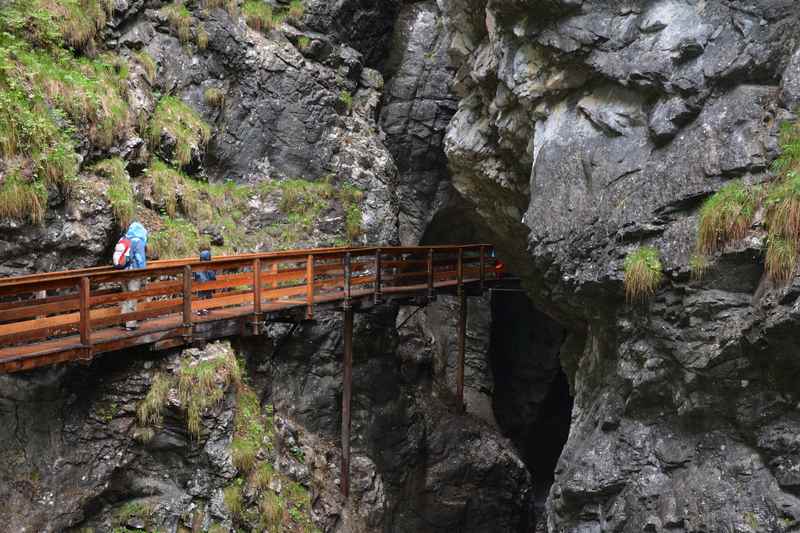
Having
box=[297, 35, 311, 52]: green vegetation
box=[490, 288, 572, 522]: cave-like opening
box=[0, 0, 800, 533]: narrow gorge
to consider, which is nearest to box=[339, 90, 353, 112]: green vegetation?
box=[0, 0, 800, 533]: narrow gorge

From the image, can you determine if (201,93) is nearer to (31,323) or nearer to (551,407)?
(31,323)

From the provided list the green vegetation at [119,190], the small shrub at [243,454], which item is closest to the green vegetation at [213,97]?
the green vegetation at [119,190]

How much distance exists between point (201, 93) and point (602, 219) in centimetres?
1098

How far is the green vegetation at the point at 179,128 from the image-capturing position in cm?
1422

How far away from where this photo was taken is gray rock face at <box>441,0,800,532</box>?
7.22 metres

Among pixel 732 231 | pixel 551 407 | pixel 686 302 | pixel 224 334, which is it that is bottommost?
pixel 551 407

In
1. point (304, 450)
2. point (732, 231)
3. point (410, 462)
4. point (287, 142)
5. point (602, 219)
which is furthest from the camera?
point (287, 142)

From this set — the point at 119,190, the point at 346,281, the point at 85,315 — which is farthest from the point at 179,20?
the point at 85,315

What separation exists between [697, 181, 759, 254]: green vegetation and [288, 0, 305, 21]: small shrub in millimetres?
13927

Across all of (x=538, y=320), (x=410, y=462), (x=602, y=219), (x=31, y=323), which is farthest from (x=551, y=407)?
(x=31, y=323)

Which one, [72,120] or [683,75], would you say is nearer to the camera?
[683,75]

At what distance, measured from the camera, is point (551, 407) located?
76.0 ft

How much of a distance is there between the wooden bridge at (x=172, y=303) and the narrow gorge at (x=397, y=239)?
0.94m

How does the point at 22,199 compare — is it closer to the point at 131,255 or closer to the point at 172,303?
the point at 131,255
